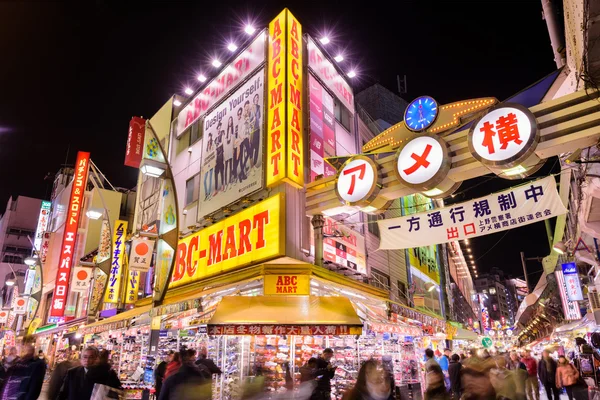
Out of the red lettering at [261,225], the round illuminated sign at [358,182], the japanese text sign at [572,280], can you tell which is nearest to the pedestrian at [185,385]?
the round illuminated sign at [358,182]

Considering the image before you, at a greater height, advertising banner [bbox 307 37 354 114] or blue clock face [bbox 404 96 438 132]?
advertising banner [bbox 307 37 354 114]

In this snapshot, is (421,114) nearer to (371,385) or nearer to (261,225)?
(261,225)

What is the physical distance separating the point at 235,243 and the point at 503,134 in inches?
352

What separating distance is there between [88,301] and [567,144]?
27486mm

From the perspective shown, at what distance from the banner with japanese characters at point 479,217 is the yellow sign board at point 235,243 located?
3.42 m

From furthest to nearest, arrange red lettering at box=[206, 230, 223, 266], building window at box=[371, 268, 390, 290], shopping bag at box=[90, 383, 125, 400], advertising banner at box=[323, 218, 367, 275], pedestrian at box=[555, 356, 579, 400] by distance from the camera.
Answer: building window at box=[371, 268, 390, 290] → red lettering at box=[206, 230, 223, 266] → advertising banner at box=[323, 218, 367, 275] → pedestrian at box=[555, 356, 579, 400] → shopping bag at box=[90, 383, 125, 400]

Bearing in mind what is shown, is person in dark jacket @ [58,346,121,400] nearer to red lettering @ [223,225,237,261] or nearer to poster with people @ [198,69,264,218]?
red lettering @ [223,225,237,261]

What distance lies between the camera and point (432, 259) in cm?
2880

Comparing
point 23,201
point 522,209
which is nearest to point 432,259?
point 522,209

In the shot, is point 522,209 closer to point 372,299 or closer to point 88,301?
point 372,299

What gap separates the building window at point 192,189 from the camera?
17547 millimetres

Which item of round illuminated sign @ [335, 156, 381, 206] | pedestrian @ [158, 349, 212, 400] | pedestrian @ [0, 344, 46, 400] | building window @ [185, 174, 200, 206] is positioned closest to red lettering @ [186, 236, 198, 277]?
building window @ [185, 174, 200, 206]

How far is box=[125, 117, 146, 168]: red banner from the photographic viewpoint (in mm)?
22280

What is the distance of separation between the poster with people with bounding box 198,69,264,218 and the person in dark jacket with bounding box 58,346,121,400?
26.4 ft
